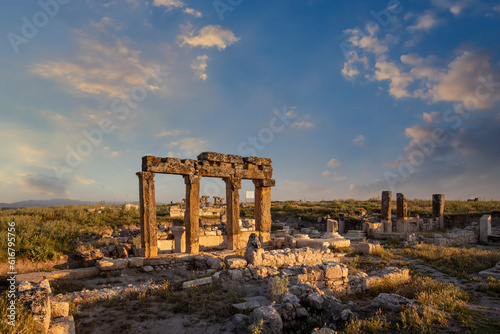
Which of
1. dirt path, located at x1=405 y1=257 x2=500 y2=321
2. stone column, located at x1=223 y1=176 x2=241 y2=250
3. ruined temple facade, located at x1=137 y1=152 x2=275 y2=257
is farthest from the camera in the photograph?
stone column, located at x1=223 y1=176 x2=241 y2=250

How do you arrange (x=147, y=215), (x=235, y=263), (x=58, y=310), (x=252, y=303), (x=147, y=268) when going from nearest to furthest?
(x=58, y=310) → (x=252, y=303) → (x=235, y=263) → (x=147, y=268) → (x=147, y=215)

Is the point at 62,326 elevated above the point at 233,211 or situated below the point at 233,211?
below

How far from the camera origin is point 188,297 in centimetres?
732

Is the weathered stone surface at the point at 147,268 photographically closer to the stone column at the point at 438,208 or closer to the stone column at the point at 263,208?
the stone column at the point at 263,208

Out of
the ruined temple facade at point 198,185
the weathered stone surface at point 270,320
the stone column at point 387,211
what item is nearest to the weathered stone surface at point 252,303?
the weathered stone surface at point 270,320

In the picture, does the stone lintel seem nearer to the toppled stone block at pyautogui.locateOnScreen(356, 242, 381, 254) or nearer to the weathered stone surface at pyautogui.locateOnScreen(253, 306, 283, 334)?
the toppled stone block at pyautogui.locateOnScreen(356, 242, 381, 254)

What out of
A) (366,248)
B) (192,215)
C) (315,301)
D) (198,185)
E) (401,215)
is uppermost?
(198,185)

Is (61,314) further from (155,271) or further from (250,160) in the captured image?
(250,160)

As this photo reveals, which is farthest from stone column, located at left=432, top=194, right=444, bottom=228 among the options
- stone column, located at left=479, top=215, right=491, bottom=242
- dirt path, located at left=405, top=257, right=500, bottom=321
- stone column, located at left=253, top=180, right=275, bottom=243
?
stone column, located at left=253, top=180, right=275, bottom=243

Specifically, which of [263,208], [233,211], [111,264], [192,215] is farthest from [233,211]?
[111,264]

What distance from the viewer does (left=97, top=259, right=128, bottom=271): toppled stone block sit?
34.3 ft

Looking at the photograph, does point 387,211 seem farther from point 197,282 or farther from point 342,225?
point 197,282

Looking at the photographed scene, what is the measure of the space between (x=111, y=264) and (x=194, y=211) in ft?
13.0

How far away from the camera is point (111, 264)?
34.8 ft
